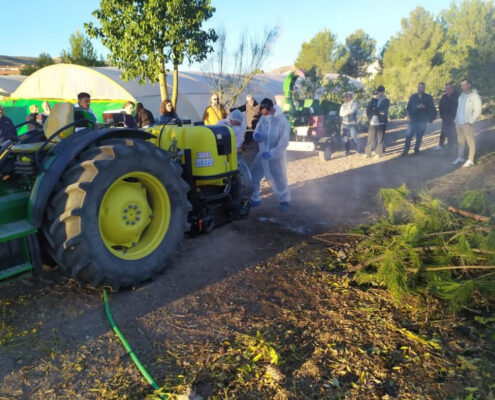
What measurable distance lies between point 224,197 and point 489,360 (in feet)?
10.3

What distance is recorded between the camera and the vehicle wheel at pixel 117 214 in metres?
2.81

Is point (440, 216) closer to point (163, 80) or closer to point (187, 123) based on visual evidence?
point (187, 123)

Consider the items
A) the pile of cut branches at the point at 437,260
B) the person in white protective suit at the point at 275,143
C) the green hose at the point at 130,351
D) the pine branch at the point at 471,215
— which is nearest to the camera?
the green hose at the point at 130,351

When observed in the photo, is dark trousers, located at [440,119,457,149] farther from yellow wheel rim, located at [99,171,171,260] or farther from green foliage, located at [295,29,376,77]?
green foliage, located at [295,29,376,77]

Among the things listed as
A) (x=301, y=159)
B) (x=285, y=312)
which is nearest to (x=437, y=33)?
(x=301, y=159)

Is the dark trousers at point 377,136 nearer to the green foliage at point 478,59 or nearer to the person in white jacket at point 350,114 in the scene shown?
the person in white jacket at point 350,114

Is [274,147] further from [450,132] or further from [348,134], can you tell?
[450,132]

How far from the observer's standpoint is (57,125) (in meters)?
3.50

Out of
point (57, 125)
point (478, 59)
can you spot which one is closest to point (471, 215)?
point (57, 125)

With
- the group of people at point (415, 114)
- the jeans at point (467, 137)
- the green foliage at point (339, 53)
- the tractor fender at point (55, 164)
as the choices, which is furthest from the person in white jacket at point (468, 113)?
the green foliage at point (339, 53)

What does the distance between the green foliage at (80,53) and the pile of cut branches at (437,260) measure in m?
28.5

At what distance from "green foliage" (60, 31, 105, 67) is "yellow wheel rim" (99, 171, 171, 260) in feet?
90.4

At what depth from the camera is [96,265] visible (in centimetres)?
288

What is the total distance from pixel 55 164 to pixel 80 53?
2878 centimetres
